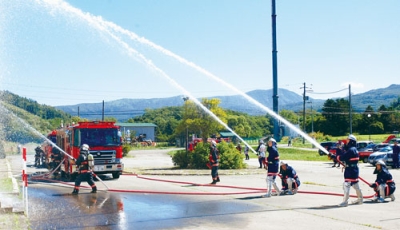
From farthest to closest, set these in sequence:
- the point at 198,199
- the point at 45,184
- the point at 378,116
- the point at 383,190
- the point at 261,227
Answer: the point at 378,116, the point at 45,184, the point at 198,199, the point at 383,190, the point at 261,227

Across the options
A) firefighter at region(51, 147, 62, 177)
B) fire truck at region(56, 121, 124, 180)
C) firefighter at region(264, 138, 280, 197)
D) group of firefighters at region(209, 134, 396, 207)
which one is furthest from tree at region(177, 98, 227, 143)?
firefighter at region(264, 138, 280, 197)

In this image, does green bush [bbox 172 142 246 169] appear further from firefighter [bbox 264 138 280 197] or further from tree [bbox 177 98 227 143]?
firefighter [bbox 264 138 280 197]

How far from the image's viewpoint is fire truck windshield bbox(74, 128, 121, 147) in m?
19.5

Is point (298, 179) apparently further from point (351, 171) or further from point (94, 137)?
point (94, 137)

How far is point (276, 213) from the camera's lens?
35.1ft

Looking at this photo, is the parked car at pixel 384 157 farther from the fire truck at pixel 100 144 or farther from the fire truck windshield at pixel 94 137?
the fire truck windshield at pixel 94 137

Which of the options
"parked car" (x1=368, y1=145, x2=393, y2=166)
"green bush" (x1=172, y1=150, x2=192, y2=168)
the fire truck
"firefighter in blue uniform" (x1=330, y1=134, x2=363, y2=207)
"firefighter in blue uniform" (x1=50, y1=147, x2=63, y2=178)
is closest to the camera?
"firefighter in blue uniform" (x1=330, y1=134, x2=363, y2=207)

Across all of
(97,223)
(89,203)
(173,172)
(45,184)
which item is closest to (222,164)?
(173,172)

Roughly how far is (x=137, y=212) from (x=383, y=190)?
692 centimetres

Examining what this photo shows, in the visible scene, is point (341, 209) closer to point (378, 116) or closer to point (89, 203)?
point (89, 203)

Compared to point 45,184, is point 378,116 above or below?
above

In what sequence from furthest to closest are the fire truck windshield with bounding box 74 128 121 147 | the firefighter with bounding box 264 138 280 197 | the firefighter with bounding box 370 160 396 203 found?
the fire truck windshield with bounding box 74 128 121 147 → the firefighter with bounding box 264 138 280 197 → the firefighter with bounding box 370 160 396 203

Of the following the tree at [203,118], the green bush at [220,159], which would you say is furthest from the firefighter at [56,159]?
the tree at [203,118]

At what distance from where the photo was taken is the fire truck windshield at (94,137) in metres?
19.5
